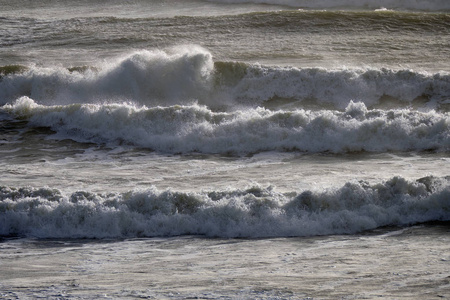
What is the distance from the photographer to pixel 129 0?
26188 millimetres

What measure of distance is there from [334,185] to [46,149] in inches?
218

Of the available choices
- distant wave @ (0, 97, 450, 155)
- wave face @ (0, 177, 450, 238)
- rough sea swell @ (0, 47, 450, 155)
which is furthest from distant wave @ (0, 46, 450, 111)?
wave face @ (0, 177, 450, 238)

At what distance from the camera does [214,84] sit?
14820 mm

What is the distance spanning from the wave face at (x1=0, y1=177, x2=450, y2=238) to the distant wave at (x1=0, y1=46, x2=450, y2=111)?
5879 mm

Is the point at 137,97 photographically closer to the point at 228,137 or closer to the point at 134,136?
the point at 134,136

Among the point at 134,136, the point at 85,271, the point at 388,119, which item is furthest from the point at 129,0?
the point at 85,271

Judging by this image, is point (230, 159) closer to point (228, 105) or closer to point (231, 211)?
point (231, 211)

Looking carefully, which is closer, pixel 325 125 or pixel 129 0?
pixel 325 125

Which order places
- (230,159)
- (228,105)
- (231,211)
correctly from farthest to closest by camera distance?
1. (228,105)
2. (230,159)
3. (231,211)

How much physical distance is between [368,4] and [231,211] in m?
17.9

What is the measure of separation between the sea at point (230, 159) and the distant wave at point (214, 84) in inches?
1.6

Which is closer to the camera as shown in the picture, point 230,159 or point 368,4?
point 230,159

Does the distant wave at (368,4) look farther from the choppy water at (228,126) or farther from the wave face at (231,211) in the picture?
the wave face at (231,211)

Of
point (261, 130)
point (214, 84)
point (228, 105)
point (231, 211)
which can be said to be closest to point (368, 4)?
point (214, 84)
